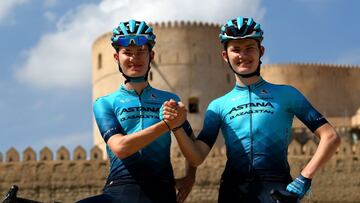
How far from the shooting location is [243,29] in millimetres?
4164

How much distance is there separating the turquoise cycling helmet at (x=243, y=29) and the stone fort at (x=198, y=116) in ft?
43.6

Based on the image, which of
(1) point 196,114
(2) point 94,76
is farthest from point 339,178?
(2) point 94,76

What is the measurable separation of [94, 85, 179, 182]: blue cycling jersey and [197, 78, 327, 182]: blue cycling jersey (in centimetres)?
31

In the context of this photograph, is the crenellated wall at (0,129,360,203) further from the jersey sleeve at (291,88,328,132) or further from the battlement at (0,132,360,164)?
the jersey sleeve at (291,88,328,132)

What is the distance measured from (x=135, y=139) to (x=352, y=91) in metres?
35.8

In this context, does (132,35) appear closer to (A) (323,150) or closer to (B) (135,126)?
(B) (135,126)

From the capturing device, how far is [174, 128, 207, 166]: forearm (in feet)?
13.0

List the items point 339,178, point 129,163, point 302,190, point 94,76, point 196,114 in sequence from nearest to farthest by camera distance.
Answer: point 302,190 < point 129,163 < point 339,178 < point 196,114 < point 94,76

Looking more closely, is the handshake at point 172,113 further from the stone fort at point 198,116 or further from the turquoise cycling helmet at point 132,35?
the stone fort at point 198,116

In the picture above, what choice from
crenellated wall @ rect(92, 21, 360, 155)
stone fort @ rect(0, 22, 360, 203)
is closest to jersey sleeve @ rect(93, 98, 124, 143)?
stone fort @ rect(0, 22, 360, 203)

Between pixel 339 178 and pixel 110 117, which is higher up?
pixel 110 117

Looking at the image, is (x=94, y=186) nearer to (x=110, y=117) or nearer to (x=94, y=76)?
(x=94, y=76)

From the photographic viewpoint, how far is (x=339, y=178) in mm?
19703

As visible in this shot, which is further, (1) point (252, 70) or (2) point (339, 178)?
(2) point (339, 178)
